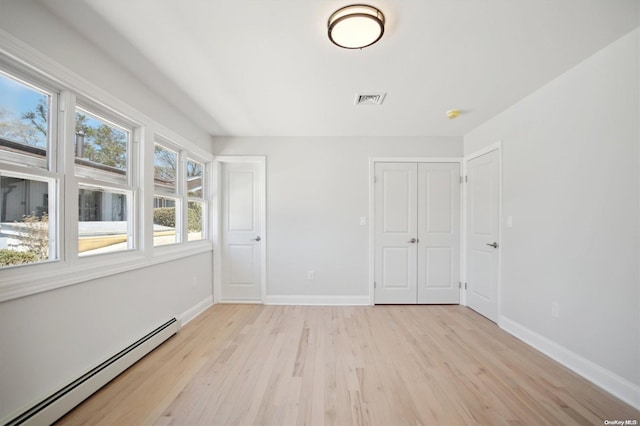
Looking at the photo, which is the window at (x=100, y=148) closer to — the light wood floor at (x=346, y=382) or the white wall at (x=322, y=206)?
the light wood floor at (x=346, y=382)

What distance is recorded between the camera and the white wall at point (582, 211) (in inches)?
65.1

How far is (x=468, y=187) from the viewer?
3475 mm

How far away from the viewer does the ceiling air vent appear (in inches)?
94.6

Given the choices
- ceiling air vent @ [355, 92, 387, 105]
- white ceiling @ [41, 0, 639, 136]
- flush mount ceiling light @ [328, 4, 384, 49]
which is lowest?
flush mount ceiling light @ [328, 4, 384, 49]

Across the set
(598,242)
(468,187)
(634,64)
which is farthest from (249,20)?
(468,187)

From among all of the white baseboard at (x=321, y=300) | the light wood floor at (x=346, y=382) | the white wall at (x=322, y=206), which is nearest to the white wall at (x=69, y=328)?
the light wood floor at (x=346, y=382)

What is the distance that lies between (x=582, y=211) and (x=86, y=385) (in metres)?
3.74

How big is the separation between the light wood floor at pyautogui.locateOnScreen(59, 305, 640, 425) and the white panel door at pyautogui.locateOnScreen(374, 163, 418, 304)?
2.76ft

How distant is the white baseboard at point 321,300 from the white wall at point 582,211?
5.65ft

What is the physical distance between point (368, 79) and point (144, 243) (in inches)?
96.8

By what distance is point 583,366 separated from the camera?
6.23 feet

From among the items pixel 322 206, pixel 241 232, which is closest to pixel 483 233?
pixel 322 206

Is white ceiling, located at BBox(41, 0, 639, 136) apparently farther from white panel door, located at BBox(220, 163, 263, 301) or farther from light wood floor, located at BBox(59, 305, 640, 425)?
light wood floor, located at BBox(59, 305, 640, 425)

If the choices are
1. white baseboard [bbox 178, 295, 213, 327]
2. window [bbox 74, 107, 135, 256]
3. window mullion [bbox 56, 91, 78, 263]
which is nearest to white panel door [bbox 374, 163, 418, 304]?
white baseboard [bbox 178, 295, 213, 327]
